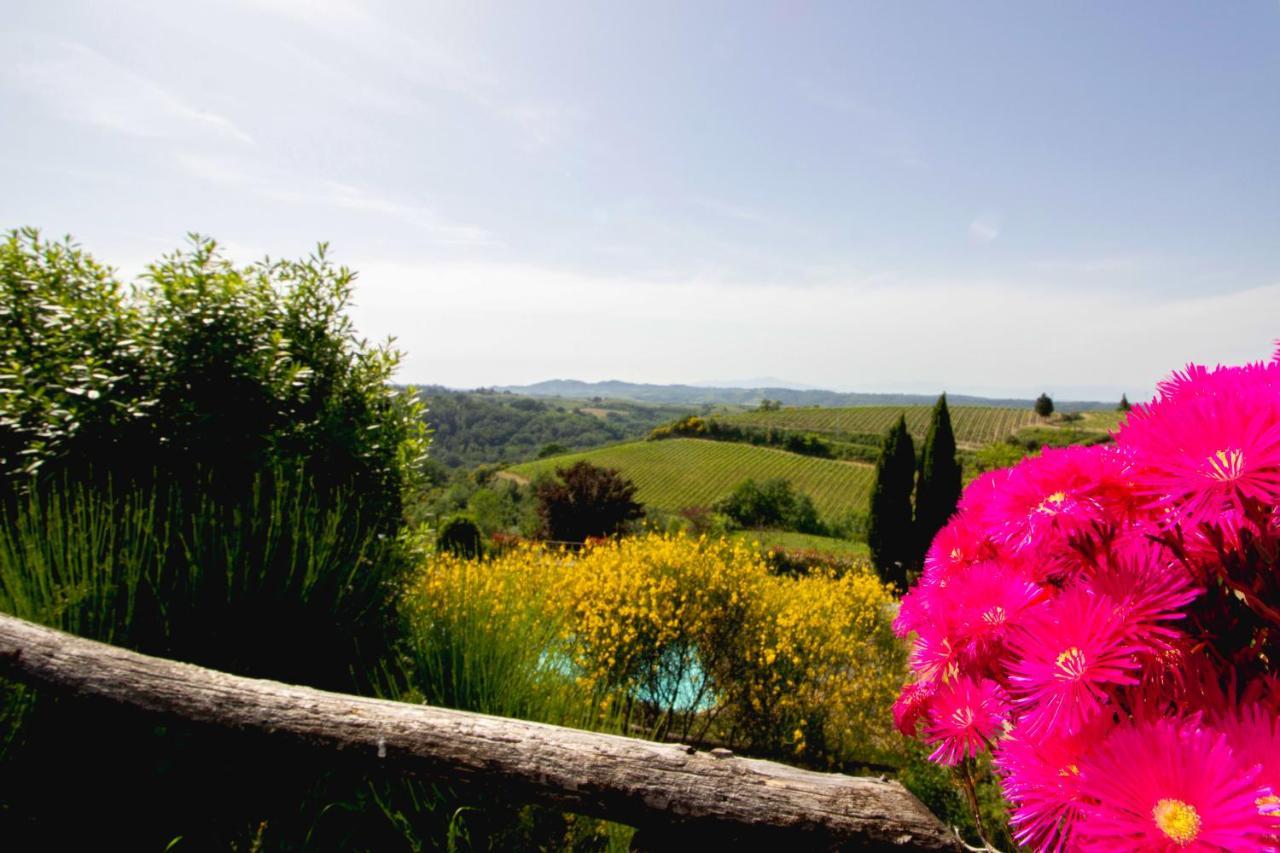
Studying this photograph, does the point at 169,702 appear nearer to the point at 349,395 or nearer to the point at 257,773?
the point at 257,773

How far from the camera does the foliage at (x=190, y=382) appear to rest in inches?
142

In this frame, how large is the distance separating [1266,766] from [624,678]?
6234 mm

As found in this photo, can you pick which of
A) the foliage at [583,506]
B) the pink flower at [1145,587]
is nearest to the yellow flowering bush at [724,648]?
the pink flower at [1145,587]

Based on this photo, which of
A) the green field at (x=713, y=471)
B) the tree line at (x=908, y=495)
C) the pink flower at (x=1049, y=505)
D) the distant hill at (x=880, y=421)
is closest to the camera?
the pink flower at (x=1049, y=505)

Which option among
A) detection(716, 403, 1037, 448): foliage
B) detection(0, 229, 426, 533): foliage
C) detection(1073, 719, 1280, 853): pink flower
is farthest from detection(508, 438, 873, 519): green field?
detection(1073, 719, 1280, 853): pink flower

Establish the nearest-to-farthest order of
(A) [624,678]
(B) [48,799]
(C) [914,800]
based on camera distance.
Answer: (C) [914,800], (B) [48,799], (A) [624,678]

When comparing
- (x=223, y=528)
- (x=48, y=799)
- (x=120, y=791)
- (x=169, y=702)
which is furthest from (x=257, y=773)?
(x=223, y=528)

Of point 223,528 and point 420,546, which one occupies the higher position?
point 223,528

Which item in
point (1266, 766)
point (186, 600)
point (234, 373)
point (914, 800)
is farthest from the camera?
point (234, 373)

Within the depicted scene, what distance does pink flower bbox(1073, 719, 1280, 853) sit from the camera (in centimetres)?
48

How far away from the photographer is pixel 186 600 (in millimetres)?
3033

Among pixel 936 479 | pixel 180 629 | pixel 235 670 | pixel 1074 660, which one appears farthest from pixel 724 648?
pixel 936 479

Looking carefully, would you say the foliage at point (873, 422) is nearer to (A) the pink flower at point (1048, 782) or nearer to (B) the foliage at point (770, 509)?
(B) the foliage at point (770, 509)

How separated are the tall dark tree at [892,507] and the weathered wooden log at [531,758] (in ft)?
88.8
